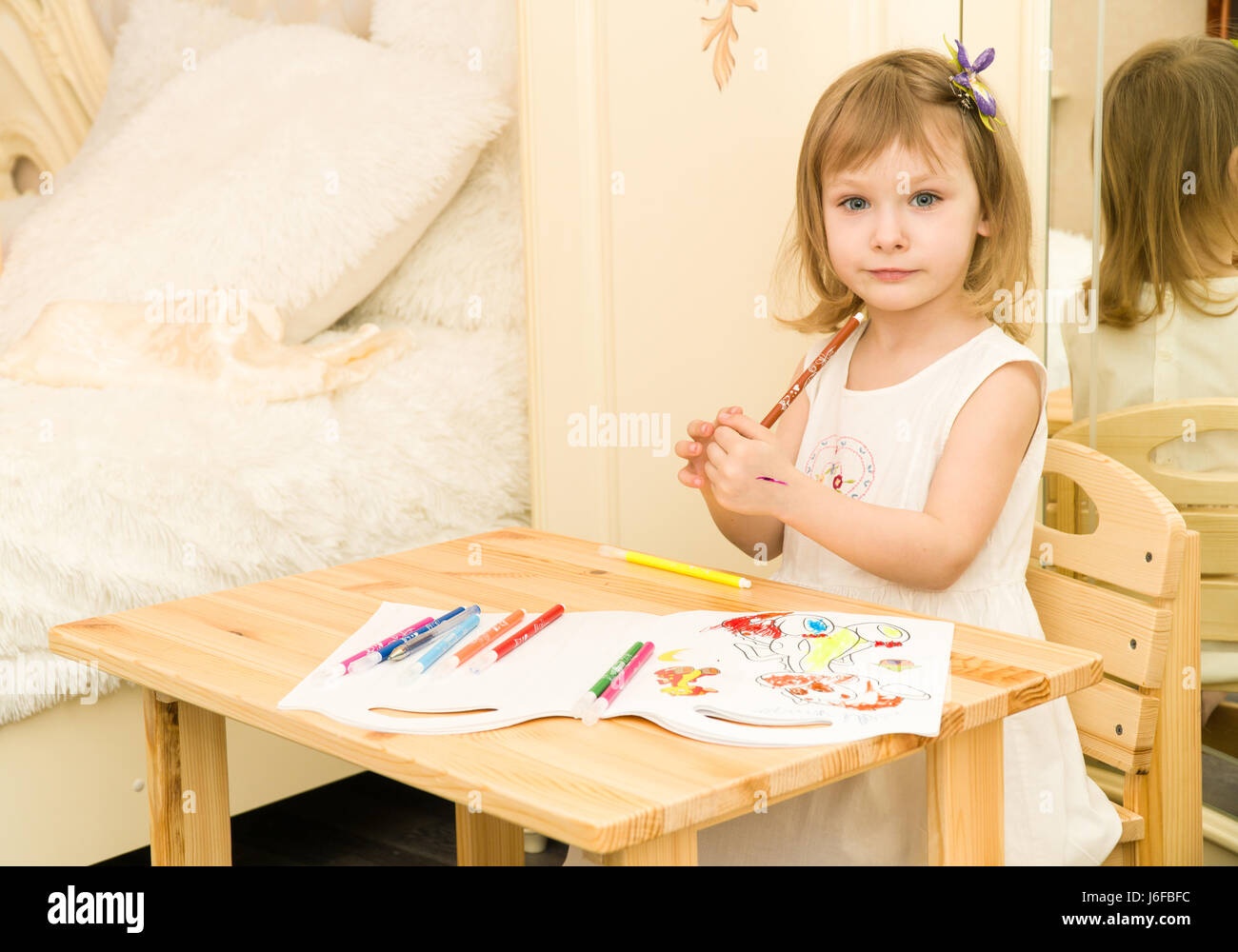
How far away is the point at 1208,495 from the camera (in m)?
1.26

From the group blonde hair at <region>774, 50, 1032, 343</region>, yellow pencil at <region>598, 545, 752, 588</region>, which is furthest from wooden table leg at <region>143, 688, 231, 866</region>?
blonde hair at <region>774, 50, 1032, 343</region>

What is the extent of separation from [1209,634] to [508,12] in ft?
4.32

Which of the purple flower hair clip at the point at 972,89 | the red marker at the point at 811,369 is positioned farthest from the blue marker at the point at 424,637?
the purple flower hair clip at the point at 972,89

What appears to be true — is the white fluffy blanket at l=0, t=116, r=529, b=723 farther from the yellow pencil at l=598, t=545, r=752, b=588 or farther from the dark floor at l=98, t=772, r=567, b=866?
the yellow pencil at l=598, t=545, r=752, b=588

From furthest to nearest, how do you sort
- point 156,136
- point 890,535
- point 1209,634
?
1. point 156,136
2. point 1209,634
3. point 890,535

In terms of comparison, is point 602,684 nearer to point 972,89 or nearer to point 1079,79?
point 972,89

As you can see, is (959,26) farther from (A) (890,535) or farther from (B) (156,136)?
(B) (156,136)

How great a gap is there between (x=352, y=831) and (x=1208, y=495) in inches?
46.5

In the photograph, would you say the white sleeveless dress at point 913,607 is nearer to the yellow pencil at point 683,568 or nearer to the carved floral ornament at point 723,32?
the yellow pencil at point 683,568

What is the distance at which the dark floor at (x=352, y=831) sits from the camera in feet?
5.23

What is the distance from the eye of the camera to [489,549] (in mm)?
1090

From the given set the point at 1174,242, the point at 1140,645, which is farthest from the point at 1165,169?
the point at 1140,645

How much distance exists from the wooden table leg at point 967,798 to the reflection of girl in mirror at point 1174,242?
2.21 feet
